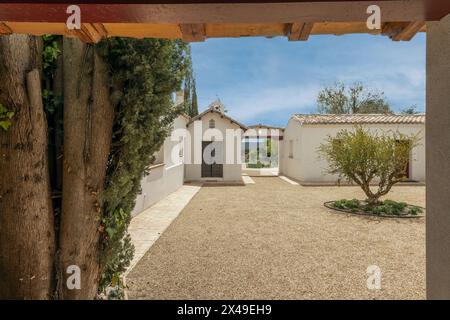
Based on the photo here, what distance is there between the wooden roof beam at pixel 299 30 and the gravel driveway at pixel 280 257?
3371 mm

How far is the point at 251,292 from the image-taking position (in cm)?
389

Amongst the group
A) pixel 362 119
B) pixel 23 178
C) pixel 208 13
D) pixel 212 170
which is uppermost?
pixel 362 119

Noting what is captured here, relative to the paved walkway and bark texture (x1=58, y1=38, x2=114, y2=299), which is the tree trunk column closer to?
bark texture (x1=58, y1=38, x2=114, y2=299)

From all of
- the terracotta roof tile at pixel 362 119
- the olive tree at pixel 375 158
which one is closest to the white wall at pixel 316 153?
the terracotta roof tile at pixel 362 119

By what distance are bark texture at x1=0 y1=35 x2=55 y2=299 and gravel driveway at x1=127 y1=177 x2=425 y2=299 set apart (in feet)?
5.59

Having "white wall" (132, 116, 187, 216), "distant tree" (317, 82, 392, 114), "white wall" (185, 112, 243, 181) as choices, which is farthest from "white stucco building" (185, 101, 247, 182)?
"distant tree" (317, 82, 392, 114)

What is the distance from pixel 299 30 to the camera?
176 centimetres

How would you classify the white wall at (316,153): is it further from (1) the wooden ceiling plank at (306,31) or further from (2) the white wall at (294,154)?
(1) the wooden ceiling plank at (306,31)

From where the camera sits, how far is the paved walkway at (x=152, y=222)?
236 inches

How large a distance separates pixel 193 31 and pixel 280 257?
15.3ft

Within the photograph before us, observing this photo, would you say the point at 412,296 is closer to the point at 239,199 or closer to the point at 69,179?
the point at 69,179

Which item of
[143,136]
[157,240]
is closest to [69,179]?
[143,136]

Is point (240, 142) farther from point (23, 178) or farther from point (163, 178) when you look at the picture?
point (23, 178)

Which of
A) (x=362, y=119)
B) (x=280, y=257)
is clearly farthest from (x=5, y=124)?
(x=362, y=119)
